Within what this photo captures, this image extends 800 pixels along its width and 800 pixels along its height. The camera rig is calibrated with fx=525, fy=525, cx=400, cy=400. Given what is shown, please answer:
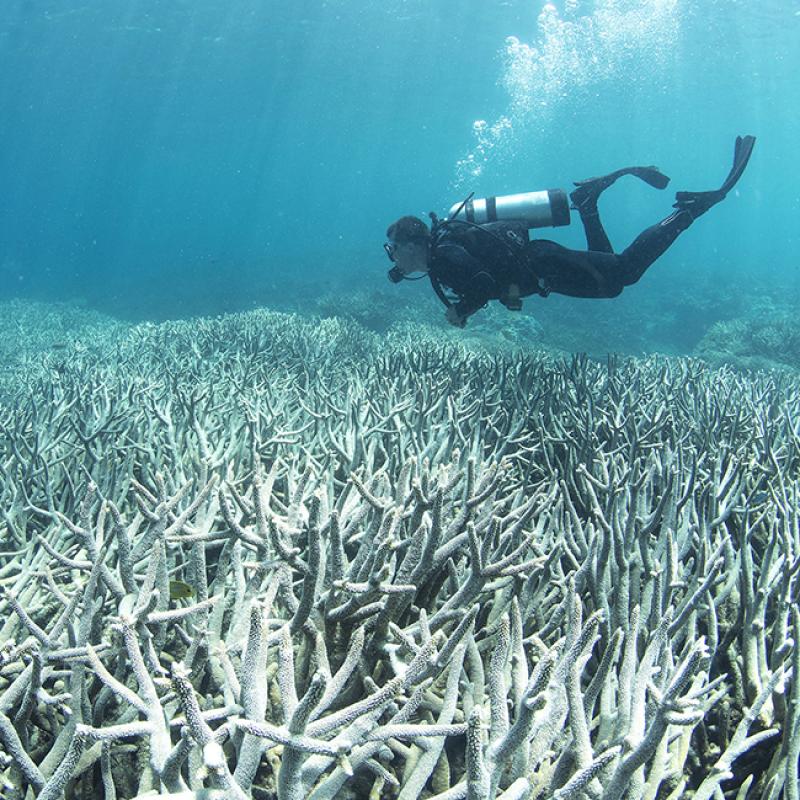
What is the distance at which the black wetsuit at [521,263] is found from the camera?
6355 mm

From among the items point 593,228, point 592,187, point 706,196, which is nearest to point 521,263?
point 593,228

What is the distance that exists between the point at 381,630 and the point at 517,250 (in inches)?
231

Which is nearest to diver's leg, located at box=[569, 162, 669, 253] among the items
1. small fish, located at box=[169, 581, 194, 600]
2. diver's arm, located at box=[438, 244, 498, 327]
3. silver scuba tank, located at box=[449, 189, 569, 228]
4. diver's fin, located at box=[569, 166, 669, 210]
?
diver's fin, located at box=[569, 166, 669, 210]

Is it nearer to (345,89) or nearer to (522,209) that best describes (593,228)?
(522,209)

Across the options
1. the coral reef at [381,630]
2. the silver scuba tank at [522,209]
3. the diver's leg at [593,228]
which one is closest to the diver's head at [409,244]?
the silver scuba tank at [522,209]

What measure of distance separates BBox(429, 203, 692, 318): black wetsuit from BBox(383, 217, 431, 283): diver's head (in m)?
0.18

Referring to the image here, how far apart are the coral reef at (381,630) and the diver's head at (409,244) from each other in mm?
3447

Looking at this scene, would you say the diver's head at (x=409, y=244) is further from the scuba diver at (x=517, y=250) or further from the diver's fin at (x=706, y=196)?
the diver's fin at (x=706, y=196)

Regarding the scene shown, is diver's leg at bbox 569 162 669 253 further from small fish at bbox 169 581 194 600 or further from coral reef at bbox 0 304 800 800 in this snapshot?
small fish at bbox 169 581 194 600

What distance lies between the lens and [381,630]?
172 cm

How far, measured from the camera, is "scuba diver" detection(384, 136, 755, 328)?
21.2ft

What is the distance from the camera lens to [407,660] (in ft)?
5.30

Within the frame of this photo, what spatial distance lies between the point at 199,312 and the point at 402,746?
24.9 meters

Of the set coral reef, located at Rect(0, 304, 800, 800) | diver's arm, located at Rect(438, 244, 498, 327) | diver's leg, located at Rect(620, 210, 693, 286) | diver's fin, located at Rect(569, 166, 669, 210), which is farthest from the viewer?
diver's fin, located at Rect(569, 166, 669, 210)
